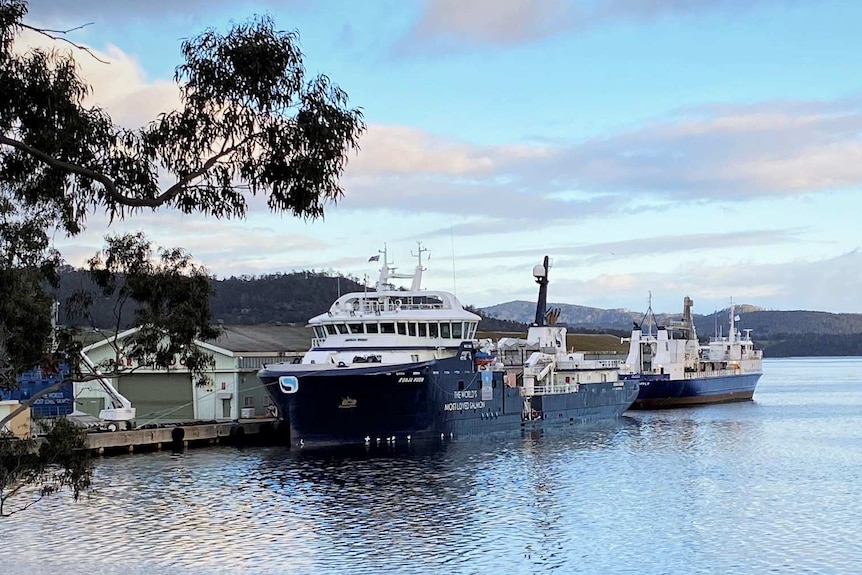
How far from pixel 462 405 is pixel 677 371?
1360 inches

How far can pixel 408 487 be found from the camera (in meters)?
34.0

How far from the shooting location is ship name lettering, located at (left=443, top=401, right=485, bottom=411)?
152 ft

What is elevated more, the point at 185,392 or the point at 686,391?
the point at 185,392

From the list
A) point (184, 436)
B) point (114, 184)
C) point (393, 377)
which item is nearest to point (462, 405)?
point (393, 377)

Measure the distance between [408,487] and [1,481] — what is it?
18445mm

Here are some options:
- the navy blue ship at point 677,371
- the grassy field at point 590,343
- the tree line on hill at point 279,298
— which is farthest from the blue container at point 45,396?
the tree line on hill at point 279,298

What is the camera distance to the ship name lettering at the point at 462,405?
1821 inches

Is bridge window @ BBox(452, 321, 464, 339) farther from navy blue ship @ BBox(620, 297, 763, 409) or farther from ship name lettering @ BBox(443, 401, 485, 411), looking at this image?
navy blue ship @ BBox(620, 297, 763, 409)

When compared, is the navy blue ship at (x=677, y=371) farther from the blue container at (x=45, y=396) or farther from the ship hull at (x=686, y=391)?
the blue container at (x=45, y=396)

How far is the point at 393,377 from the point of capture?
43.0 meters

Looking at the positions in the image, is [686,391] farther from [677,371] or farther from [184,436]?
[184,436]

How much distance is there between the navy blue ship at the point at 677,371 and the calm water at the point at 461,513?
30108 mm

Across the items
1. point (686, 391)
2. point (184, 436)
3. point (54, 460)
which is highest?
point (54, 460)

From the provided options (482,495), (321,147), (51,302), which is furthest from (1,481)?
(482,495)
